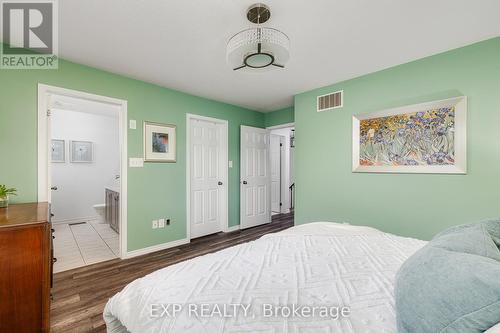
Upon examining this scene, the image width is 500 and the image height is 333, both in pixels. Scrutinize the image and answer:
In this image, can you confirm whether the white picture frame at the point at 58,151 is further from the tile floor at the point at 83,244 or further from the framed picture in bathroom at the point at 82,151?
the tile floor at the point at 83,244

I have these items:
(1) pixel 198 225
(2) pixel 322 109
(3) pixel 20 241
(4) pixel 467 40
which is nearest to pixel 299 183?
(2) pixel 322 109

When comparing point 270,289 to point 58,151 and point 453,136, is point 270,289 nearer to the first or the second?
point 453,136

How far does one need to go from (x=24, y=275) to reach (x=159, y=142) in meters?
2.12

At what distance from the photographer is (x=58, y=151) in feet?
15.0

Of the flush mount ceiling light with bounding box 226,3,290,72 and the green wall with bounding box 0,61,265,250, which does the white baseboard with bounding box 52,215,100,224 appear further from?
the flush mount ceiling light with bounding box 226,3,290,72

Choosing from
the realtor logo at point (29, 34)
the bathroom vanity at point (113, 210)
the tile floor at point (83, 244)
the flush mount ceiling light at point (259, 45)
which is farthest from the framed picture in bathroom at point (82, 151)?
the flush mount ceiling light at point (259, 45)

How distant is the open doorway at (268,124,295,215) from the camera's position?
A: 5.91 metres

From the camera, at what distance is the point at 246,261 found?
4.02 ft

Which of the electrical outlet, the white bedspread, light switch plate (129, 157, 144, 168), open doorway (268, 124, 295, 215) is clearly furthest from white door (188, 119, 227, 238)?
the white bedspread

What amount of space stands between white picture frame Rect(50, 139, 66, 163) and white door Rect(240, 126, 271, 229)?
12.3ft

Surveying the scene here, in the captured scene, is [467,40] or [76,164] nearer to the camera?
[467,40]

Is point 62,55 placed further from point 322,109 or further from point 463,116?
point 463,116

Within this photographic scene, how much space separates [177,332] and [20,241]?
1379 mm

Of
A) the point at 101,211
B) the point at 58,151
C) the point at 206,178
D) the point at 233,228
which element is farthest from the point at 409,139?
the point at 58,151
